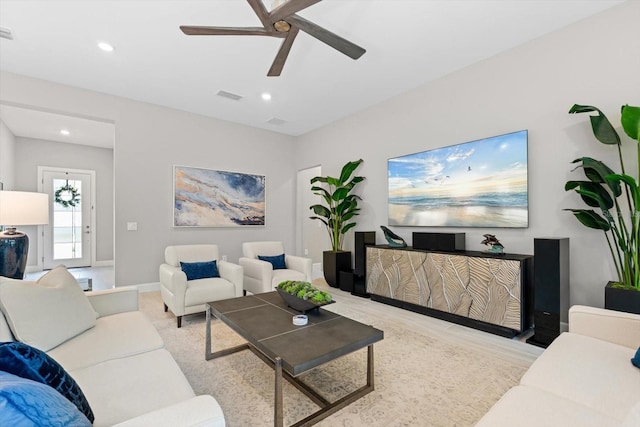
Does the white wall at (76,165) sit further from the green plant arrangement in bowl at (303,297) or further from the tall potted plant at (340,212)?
the green plant arrangement in bowl at (303,297)

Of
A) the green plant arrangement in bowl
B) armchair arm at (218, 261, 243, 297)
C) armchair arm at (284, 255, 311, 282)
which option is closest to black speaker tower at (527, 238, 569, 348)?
the green plant arrangement in bowl

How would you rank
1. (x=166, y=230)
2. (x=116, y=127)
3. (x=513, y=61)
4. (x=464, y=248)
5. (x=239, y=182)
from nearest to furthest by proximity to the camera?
(x=513, y=61) → (x=464, y=248) → (x=116, y=127) → (x=166, y=230) → (x=239, y=182)

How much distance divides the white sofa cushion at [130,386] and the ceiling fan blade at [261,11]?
7.37ft

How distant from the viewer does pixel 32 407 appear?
25.7 inches

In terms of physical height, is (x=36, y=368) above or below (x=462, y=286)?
above

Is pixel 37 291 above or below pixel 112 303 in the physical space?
above

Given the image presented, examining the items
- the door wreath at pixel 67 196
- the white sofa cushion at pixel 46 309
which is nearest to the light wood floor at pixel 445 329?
the white sofa cushion at pixel 46 309

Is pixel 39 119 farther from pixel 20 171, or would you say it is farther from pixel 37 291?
pixel 37 291

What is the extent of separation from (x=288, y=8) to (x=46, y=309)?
7.76 feet

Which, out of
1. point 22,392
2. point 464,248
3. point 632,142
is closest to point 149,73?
point 22,392

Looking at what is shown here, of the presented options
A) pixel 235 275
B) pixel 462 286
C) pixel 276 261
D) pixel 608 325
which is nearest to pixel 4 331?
pixel 235 275

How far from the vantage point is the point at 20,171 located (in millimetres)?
6363

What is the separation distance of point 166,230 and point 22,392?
4.77 meters

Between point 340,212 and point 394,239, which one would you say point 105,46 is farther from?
point 394,239
